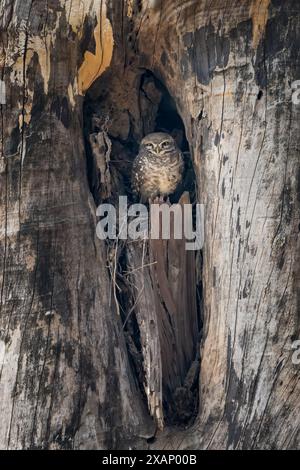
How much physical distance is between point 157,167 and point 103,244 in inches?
38.6

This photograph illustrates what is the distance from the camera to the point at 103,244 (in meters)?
4.02

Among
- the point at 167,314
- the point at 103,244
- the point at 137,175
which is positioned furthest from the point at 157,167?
the point at 167,314

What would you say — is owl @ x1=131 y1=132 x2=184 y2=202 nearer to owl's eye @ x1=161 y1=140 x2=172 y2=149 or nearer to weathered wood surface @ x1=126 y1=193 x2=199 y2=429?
owl's eye @ x1=161 y1=140 x2=172 y2=149

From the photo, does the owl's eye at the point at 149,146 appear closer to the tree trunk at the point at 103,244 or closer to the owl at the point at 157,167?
the owl at the point at 157,167

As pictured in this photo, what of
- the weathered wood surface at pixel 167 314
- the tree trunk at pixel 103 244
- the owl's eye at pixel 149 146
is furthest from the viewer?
the owl's eye at pixel 149 146

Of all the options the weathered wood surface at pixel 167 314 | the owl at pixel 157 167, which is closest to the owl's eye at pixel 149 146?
the owl at pixel 157 167

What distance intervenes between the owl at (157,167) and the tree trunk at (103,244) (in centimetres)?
65

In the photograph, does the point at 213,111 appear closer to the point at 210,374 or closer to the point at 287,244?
the point at 287,244

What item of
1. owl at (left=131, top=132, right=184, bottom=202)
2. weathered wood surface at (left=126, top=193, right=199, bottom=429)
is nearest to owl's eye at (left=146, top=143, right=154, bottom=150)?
owl at (left=131, top=132, right=184, bottom=202)

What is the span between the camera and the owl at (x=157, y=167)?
15.5 ft

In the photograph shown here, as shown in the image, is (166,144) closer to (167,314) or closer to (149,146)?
(149,146)

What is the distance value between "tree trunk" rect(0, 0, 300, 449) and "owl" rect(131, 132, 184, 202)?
2.13 ft

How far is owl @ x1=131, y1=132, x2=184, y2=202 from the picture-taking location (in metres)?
4.73

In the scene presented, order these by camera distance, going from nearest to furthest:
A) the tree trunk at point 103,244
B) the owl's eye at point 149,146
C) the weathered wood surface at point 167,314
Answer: the tree trunk at point 103,244 < the weathered wood surface at point 167,314 < the owl's eye at point 149,146
